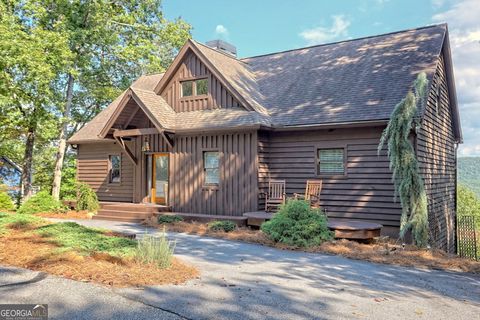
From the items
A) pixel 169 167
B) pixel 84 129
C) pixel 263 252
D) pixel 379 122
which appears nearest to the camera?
pixel 263 252

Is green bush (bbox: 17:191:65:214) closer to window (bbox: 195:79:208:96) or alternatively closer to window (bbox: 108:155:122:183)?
window (bbox: 108:155:122:183)

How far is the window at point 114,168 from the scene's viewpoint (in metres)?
16.9

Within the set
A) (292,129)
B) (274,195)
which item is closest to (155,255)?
(274,195)

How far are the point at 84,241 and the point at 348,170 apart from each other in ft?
24.2

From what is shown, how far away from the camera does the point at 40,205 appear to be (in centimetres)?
1557

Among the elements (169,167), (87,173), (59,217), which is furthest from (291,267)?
(87,173)

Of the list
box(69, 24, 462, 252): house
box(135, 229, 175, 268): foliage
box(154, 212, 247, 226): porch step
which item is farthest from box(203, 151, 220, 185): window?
box(135, 229, 175, 268): foliage

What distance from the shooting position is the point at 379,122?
10523 mm

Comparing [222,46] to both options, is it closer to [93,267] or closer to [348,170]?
[348,170]

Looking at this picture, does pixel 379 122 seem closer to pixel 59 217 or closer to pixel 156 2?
pixel 59 217

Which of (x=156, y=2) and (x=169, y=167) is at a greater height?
(x=156, y=2)

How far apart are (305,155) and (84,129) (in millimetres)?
11078

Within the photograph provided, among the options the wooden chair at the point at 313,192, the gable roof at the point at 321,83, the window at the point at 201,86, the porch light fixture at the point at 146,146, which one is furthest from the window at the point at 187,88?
the wooden chair at the point at 313,192

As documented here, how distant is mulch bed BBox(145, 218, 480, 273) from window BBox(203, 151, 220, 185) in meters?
2.64
